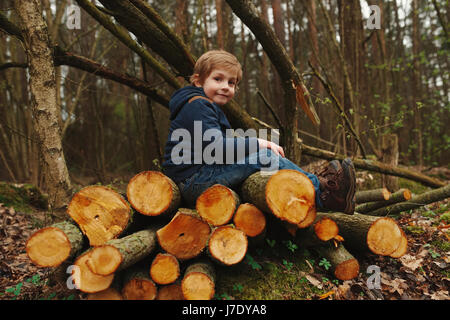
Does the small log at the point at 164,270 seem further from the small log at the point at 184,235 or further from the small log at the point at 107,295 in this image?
the small log at the point at 107,295

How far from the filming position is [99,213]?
2.08m

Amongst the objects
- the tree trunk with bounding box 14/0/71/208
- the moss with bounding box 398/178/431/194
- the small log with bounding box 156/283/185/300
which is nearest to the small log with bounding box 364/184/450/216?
the moss with bounding box 398/178/431/194

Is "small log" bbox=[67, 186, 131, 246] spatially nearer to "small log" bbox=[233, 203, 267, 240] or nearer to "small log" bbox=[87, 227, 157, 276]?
"small log" bbox=[87, 227, 157, 276]

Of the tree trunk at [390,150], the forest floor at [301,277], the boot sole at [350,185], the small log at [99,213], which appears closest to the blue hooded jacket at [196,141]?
the small log at [99,213]

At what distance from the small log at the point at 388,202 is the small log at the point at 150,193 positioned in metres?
2.66

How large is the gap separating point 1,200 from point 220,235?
14.7 feet

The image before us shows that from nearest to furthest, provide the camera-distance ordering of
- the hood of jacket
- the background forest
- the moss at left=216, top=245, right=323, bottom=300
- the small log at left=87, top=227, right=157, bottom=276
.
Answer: the small log at left=87, top=227, right=157, bottom=276 → the moss at left=216, top=245, right=323, bottom=300 → the hood of jacket → the background forest

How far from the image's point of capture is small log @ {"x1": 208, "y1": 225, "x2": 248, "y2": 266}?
6.40ft

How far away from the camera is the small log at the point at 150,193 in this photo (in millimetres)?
2117

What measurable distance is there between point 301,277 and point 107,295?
1.44 m

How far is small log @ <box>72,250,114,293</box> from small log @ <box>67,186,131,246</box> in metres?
0.22

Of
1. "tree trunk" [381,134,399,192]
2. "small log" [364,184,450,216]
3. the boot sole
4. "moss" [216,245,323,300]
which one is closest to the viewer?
"moss" [216,245,323,300]

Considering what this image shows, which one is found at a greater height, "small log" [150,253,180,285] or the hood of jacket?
the hood of jacket

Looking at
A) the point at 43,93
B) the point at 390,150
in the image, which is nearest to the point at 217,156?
the point at 43,93
